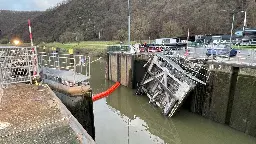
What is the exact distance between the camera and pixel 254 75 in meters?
12.5

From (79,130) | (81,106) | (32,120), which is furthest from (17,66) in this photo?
(79,130)

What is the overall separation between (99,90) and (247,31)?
1939cm

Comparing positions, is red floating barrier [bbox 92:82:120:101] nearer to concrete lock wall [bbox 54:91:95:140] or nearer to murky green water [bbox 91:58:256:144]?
murky green water [bbox 91:58:256:144]

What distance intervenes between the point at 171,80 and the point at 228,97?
3.95 meters

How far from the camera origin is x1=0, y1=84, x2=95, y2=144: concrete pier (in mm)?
4836

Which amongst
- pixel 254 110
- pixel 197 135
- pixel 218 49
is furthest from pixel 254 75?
pixel 218 49

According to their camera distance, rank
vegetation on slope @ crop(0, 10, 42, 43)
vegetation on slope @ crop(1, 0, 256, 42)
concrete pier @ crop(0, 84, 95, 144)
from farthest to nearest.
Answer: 1. vegetation on slope @ crop(0, 10, 42, 43)
2. vegetation on slope @ crop(1, 0, 256, 42)
3. concrete pier @ crop(0, 84, 95, 144)

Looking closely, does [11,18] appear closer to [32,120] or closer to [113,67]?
[113,67]

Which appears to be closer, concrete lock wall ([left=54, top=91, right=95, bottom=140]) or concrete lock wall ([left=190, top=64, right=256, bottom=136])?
concrete lock wall ([left=54, top=91, right=95, bottom=140])

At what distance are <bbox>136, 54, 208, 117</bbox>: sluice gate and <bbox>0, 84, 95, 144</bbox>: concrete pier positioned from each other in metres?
8.92

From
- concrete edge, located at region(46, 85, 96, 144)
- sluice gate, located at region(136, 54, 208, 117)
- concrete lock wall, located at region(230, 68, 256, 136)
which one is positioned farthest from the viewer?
sluice gate, located at region(136, 54, 208, 117)

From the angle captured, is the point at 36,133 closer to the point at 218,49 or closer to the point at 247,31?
the point at 218,49

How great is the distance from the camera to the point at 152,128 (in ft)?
47.6

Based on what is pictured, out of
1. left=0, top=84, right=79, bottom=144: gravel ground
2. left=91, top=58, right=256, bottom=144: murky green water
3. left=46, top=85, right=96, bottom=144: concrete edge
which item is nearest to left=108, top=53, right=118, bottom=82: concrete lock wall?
left=91, top=58, right=256, bottom=144: murky green water
